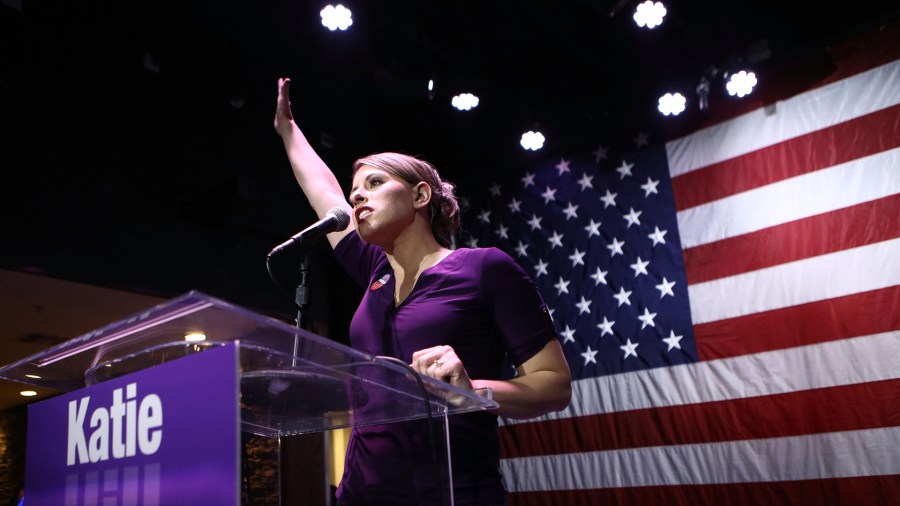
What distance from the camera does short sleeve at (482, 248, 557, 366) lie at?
1.34 meters

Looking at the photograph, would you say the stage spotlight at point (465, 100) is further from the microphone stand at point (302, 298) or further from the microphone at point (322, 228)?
the microphone stand at point (302, 298)

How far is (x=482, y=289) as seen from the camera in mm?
1394

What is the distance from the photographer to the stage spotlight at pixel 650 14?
13.0ft

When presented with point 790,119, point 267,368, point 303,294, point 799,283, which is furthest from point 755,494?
→ point 267,368

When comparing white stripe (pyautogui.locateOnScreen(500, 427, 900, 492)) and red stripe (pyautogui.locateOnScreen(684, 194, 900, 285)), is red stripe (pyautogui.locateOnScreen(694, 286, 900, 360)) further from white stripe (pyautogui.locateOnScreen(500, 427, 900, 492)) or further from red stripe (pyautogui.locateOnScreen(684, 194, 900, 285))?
white stripe (pyautogui.locateOnScreen(500, 427, 900, 492))

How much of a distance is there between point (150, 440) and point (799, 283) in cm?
411

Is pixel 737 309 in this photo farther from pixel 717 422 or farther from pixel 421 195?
pixel 421 195

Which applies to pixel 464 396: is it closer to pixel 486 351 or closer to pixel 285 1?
pixel 486 351

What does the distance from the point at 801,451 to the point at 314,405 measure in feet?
12.1

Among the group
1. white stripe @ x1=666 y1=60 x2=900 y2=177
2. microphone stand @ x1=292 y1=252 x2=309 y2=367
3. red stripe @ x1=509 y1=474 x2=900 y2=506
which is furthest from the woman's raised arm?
white stripe @ x1=666 y1=60 x2=900 y2=177

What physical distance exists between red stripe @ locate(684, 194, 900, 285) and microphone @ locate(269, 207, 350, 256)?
3.39 metres

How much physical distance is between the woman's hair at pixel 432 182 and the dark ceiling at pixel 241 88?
2.71m

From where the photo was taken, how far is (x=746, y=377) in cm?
417

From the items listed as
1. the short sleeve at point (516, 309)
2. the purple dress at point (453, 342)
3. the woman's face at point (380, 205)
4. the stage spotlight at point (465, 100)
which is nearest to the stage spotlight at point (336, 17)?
the stage spotlight at point (465, 100)
